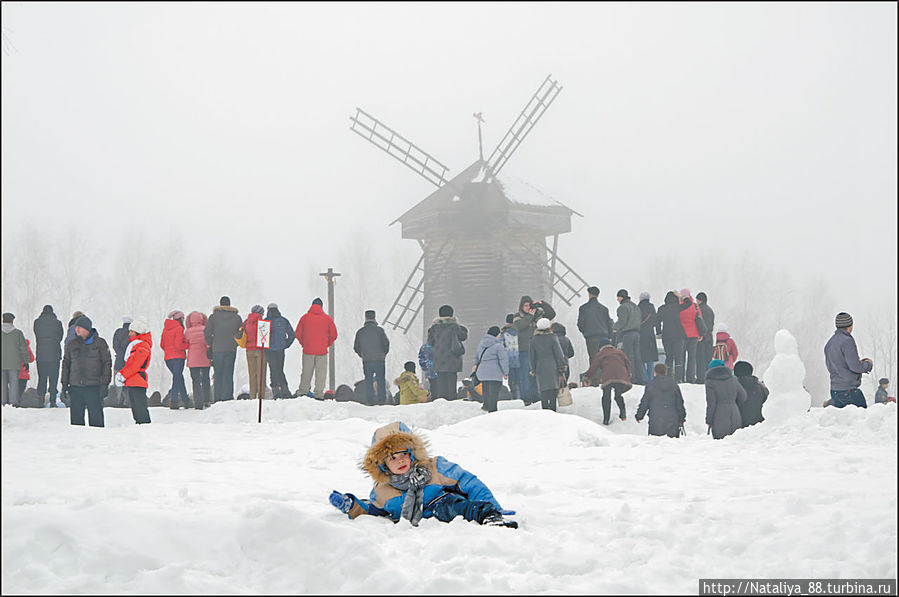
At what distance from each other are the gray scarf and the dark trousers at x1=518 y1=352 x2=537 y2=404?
9.15 m

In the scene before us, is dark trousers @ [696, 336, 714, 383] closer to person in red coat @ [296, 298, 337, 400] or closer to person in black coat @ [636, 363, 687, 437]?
person in black coat @ [636, 363, 687, 437]

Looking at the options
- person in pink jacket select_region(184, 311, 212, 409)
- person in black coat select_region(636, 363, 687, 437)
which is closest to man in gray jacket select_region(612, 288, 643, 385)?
person in black coat select_region(636, 363, 687, 437)

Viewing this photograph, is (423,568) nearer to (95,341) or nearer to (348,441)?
(348,441)

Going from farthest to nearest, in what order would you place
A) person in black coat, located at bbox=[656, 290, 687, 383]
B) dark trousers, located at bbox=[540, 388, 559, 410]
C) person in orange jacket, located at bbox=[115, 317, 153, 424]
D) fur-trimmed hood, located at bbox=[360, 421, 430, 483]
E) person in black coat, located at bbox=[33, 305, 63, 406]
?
person in black coat, located at bbox=[656, 290, 687, 383] → person in black coat, located at bbox=[33, 305, 63, 406] → dark trousers, located at bbox=[540, 388, 559, 410] → person in orange jacket, located at bbox=[115, 317, 153, 424] → fur-trimmed hood, located at bbox=[360, 421, 430, 483]

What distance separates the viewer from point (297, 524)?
17.1ft

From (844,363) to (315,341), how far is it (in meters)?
8.72

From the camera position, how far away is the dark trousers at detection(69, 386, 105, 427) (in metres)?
11.8

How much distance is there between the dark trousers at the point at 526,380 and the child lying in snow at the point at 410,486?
9.09 meters

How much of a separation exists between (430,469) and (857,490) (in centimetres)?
290

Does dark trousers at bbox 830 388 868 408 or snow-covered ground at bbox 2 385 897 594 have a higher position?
dark trousers at bbox 830 388 868 408

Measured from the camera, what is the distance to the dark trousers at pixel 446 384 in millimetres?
15549

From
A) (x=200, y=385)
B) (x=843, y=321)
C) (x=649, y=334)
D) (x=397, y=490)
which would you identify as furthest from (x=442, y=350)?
(x=397, y=490)

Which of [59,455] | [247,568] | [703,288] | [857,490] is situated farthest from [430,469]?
[703,288]

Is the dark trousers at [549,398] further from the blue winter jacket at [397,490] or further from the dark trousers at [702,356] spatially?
the blue winter jacket at [397,490]
